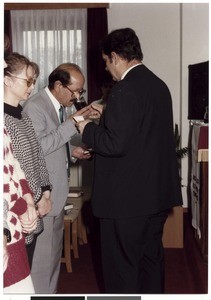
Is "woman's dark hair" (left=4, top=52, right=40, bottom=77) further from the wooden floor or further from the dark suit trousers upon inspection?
the wooden floor

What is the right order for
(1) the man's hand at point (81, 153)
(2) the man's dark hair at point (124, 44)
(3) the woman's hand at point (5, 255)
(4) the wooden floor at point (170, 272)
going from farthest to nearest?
(4) the wooden floor at point (170, 272)
(1) the man's hand at point (81, 153)
(2) the man's dark hair at point (124, 44)
(3) the woman's hand at point (5, 255)

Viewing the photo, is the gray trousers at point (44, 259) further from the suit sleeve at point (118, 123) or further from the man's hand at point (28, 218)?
the man's hand at point (28, 218)

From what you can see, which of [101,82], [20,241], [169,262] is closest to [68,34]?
[101,82]

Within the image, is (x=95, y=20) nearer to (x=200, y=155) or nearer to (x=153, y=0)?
(x=200, y=155)

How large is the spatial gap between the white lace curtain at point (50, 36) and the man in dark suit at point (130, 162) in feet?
11.5

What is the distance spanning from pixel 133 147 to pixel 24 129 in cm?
50

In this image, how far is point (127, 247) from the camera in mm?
2061

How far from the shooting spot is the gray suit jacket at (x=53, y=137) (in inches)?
86.1

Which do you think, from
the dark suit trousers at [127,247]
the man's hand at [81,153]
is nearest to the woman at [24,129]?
the dark suit trousers at [127,247]

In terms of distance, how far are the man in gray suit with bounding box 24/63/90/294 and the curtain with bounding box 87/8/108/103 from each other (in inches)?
115

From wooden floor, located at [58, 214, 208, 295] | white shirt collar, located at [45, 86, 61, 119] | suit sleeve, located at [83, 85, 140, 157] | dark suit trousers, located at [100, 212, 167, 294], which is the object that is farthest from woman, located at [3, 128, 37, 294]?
wooden floor, located at [58, 214, 208, 295]

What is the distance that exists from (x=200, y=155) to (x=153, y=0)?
6.88 ft

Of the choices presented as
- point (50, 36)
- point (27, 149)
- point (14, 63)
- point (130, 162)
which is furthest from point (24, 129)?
point (50, 36)

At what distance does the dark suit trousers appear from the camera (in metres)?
2.05
